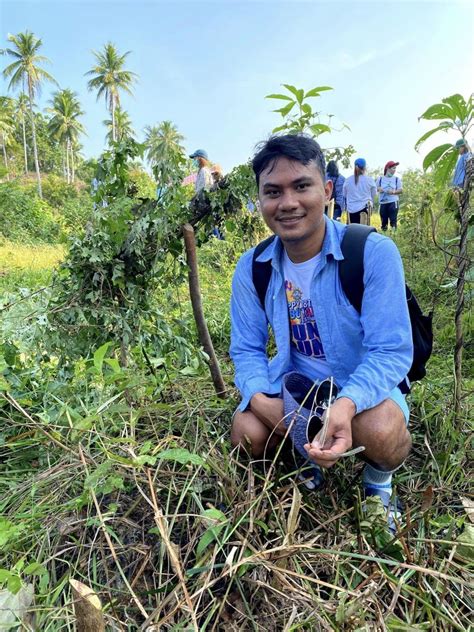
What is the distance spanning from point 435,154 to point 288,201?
0.66m

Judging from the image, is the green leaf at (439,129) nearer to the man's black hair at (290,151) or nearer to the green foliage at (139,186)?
the man's black hair at (290,151)

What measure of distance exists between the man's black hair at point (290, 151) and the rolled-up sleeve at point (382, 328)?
42 centimetres

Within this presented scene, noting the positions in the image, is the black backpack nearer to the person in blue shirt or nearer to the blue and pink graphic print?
the person in blue shirt

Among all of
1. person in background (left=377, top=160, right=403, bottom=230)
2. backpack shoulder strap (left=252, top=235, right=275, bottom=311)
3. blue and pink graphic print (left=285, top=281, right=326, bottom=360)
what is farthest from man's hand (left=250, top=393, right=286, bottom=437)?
person in background (left=377, top=160, right=403, bottom=230)

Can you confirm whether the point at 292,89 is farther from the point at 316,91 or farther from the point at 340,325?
the point at 340,325

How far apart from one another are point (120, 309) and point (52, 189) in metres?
31.4

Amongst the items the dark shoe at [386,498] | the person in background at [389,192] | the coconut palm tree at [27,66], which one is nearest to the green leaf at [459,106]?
the dark shoe at [386,498]

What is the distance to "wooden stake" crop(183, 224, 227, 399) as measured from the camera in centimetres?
210

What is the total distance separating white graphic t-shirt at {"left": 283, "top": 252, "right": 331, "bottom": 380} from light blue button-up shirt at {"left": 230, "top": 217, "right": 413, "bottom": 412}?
0.11 ft

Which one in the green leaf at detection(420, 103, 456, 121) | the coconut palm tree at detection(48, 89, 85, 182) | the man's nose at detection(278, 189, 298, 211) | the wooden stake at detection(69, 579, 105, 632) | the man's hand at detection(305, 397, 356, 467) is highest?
the coconut palm tree at detection(48, 89, 85, 182)

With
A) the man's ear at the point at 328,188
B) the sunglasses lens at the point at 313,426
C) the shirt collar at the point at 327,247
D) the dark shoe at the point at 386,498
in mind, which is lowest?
the dark shoe at the point at 386,498

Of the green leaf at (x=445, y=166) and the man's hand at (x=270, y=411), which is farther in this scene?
the green leaf at (x=445, y=166)

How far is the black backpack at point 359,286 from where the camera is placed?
64.9 inches

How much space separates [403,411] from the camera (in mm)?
1645
